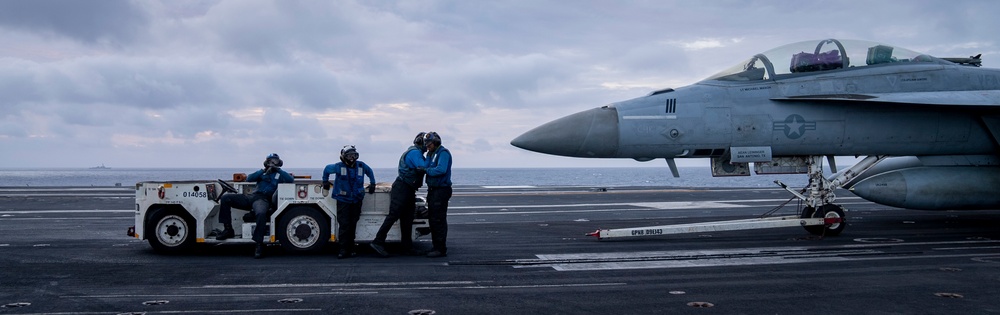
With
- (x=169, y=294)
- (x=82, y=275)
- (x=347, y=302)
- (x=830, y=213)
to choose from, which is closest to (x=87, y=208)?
(x=82, y=275)

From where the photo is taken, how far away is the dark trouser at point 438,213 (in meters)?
10.5

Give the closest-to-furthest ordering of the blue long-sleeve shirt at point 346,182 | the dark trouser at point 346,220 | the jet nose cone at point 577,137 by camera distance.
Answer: the blue long-sleeve shirt at point 346,182
the dark trouser at point 346,220
the jet nose cone at point 577,137

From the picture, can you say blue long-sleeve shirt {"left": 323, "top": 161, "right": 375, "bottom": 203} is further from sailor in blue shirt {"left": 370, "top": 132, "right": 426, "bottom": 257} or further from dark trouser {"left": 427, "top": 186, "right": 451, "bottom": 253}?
dark trouser {"left": 427, "top": 186, "right": 451, "bottom": 253}

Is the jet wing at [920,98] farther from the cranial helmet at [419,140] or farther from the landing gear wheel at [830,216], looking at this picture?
the cranial helmet at [419,140]

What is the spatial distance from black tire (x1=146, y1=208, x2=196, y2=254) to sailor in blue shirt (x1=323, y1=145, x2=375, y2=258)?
218 cm

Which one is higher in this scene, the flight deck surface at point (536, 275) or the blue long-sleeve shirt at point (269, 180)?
the blue long-sleeve shirt at point (269, 180)

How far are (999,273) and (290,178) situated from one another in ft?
32.1

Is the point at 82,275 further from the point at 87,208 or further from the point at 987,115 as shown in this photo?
the point at 87,208

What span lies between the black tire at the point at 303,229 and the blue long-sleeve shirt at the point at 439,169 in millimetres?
1771

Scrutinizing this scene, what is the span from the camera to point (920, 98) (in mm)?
12680

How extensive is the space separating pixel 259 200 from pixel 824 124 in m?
9.63

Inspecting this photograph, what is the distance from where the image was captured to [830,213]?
13.0 m

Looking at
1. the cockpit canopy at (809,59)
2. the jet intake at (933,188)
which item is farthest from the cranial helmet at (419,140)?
the jet intake at (933,188)

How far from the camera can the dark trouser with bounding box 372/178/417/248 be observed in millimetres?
10508
